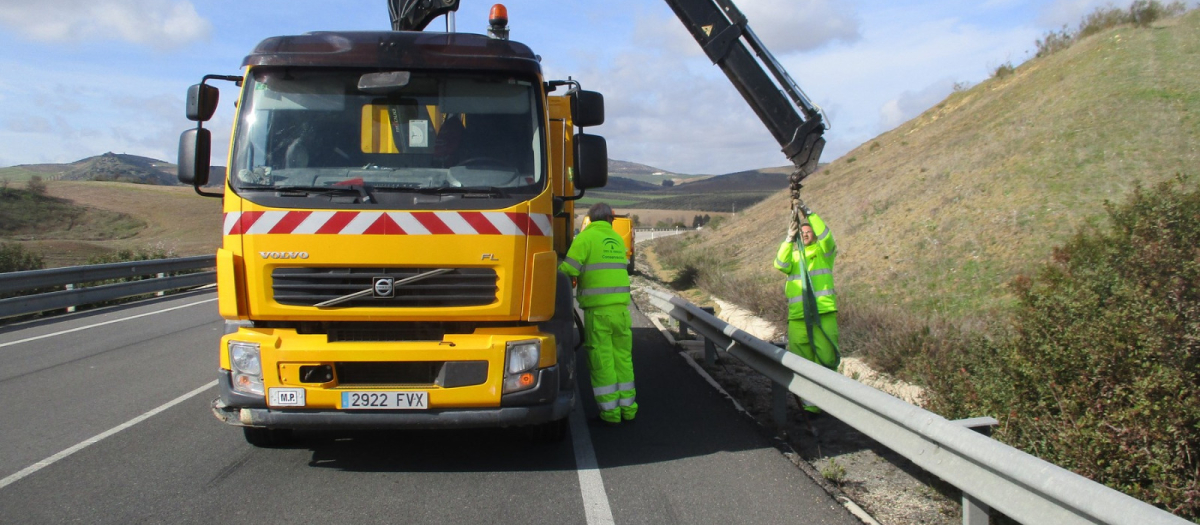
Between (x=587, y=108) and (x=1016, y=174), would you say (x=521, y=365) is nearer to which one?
(x=587, y=108)

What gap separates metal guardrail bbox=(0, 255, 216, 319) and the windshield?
9.93m

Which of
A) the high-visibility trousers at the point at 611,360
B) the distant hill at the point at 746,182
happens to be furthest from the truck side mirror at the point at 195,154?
the distant hill at the point at 746,182

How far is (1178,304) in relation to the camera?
5.35 metres

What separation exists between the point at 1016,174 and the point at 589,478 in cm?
1546

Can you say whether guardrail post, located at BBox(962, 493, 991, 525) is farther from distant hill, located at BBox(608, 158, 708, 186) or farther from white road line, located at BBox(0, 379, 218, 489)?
distant hill, located at BBox(608, 158, 708, 186)

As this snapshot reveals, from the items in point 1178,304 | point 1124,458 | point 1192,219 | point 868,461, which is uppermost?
point 1192,219

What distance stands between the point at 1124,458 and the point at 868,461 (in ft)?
5.91

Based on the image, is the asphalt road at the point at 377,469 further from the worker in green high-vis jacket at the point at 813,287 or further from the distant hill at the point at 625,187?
the distant hill at the point at 625,187

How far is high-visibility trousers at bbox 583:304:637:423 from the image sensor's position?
651cm

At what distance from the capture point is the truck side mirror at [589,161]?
5.71 metres

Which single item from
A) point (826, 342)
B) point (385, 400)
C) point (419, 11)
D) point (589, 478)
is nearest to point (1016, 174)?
point (826, 342)

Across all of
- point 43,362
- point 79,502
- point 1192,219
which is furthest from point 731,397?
point 43,362

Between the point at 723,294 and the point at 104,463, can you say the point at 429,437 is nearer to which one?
the point at 104,463

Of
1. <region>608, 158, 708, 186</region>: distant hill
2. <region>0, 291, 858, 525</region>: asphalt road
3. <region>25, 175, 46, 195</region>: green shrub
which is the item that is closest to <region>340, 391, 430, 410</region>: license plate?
<region>0, 291, 858, 525</region>: asphalt road
